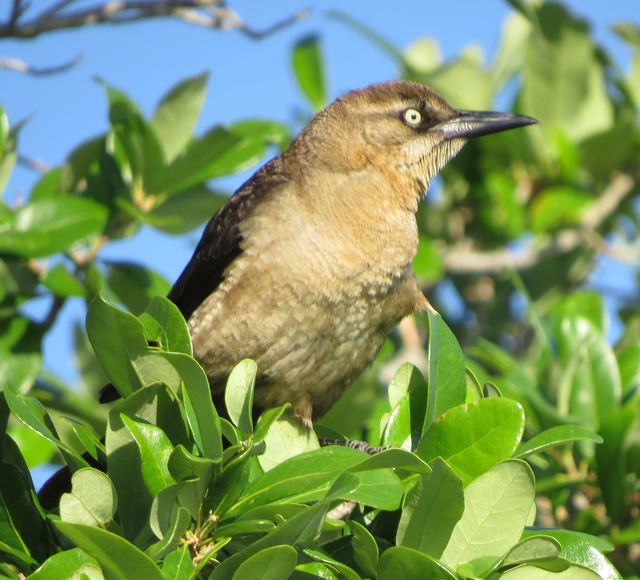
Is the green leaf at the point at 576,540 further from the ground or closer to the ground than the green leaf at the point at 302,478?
closer to the ground

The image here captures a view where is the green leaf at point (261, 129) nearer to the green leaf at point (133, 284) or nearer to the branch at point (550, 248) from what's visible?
the green leaf at point (133, 284)

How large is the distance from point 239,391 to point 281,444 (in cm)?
27

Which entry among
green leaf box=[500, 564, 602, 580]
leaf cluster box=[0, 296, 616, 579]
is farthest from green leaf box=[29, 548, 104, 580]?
green leaf box=[500, 564, 602, 580]

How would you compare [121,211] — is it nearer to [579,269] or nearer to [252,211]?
[252,211]

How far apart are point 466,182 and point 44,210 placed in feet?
9.45

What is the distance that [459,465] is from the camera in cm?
280

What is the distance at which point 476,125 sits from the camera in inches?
186

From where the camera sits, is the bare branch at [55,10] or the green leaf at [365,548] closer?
the green leaf at [365,548]

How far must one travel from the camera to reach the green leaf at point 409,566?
7.98ft

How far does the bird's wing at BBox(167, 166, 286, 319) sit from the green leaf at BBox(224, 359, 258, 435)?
114 centimetres

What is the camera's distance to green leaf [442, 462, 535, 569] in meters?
2.62

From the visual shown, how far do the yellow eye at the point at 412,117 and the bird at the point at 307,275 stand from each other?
0.75 ft

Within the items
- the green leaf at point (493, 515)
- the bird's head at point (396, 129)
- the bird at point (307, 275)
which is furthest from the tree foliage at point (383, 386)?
the bird's head at point (396, 129)

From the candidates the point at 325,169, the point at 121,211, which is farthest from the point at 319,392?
the point at 121,211
